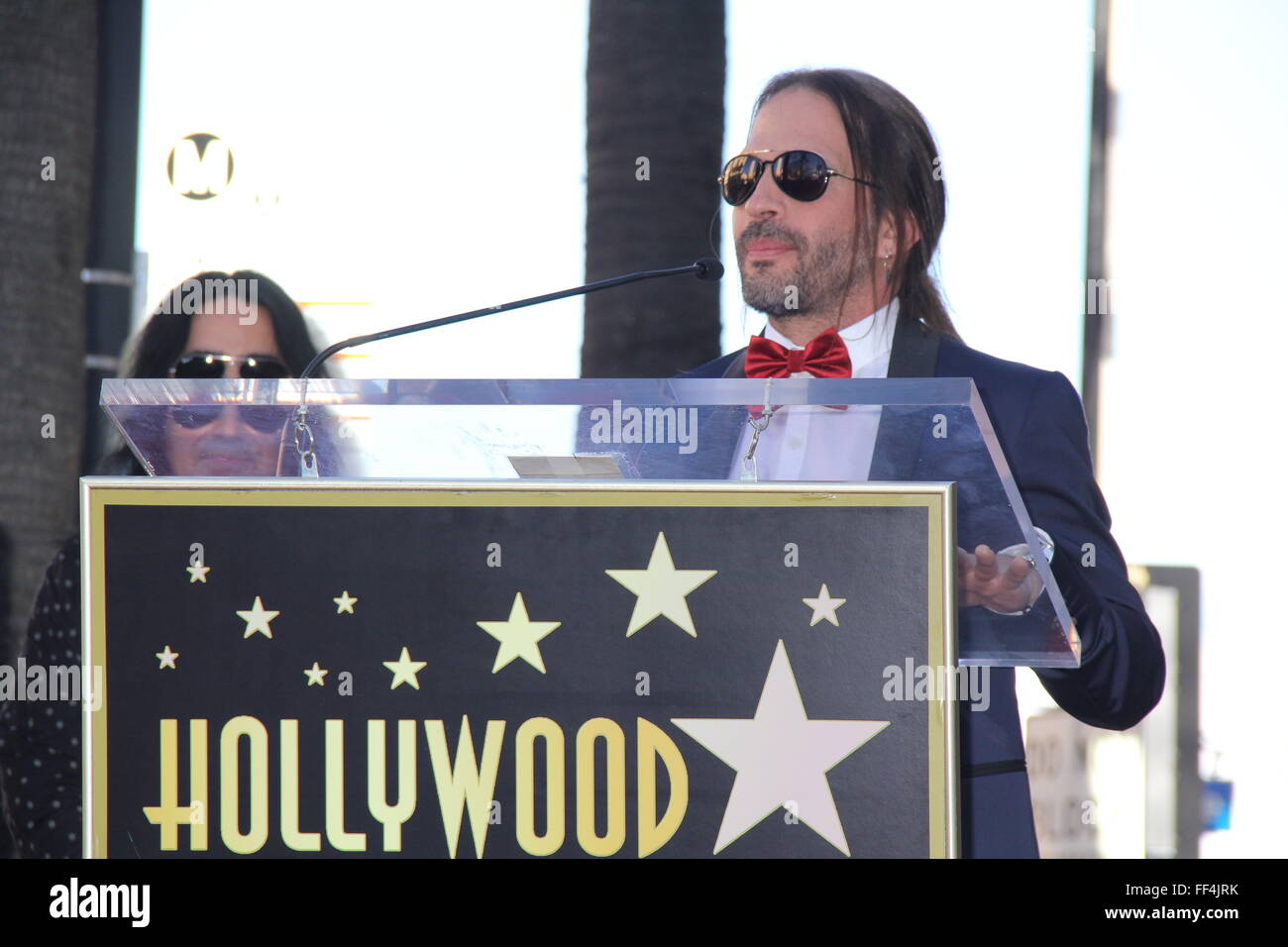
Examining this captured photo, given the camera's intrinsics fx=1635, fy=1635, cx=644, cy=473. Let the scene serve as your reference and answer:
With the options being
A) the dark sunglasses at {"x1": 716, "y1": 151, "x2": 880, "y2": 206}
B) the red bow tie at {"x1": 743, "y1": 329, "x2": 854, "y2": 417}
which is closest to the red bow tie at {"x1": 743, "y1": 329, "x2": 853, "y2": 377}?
the red bow tie at {"x1": 743, "y1": 329, "x2": 854, "y2": 417}

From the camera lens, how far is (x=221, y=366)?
4.08m

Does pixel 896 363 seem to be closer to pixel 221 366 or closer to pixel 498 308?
pixel 498 308

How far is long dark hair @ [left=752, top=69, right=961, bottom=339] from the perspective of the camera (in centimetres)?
341

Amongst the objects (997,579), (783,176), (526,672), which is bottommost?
(526,672)

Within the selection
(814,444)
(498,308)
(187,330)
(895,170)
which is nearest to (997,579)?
(814,444)

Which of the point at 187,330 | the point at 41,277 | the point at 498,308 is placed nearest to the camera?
the point at 498,308

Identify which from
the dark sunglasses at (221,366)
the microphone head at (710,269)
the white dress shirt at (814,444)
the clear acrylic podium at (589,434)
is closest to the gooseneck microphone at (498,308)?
the microphone head at (710,269)

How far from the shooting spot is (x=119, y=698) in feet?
7.39

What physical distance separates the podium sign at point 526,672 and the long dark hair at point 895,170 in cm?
131

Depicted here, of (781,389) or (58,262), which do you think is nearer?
(781,389)

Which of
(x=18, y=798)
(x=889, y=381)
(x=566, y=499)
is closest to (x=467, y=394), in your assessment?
(x=566, y=499)

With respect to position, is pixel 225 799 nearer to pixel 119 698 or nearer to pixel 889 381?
pixel 119 698

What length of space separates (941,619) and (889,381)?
1.06 ft

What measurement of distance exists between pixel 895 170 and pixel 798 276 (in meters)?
0.39
